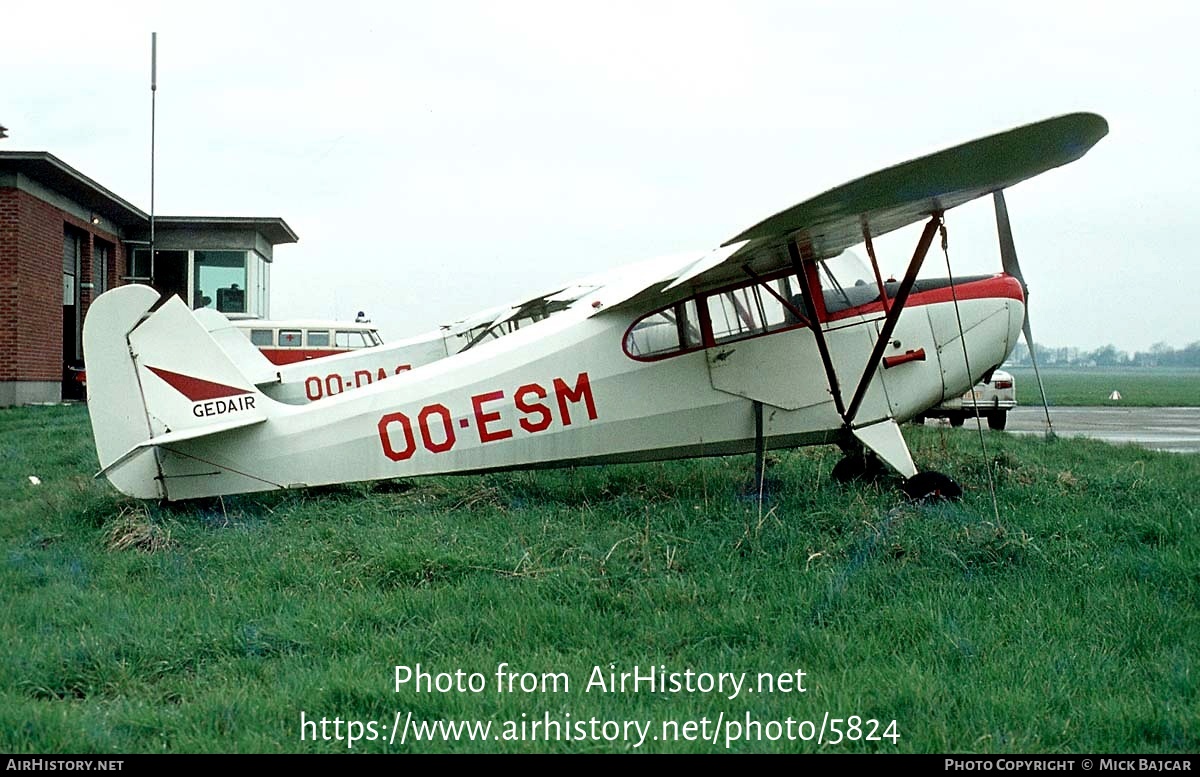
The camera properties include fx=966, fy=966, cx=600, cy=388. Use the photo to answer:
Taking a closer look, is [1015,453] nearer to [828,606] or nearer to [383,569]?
[828,606]

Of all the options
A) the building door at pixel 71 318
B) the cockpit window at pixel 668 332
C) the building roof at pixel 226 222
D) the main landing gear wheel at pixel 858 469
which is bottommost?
the main landing gear wheel at pixel 858 469

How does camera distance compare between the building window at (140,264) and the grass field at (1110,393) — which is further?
the grass field at (1110,393)

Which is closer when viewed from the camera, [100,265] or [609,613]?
[609,613]

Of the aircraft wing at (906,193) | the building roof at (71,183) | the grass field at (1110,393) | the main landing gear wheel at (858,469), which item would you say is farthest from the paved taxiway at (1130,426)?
the building roof at (71,183)

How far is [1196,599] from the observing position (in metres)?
5.05

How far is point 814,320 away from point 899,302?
655mm

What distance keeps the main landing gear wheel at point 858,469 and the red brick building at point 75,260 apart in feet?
66.8

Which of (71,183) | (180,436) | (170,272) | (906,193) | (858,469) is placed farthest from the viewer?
(170,272)

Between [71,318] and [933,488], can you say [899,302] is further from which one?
[71,318]

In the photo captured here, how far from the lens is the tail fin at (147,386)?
7.07 m

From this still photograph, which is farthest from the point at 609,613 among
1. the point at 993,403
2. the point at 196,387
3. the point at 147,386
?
the point at 993,403

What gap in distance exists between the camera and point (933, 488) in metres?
7.51

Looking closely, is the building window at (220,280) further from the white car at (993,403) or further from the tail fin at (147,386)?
the tail fin at (147,386)

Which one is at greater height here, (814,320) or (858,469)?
(814,320)
